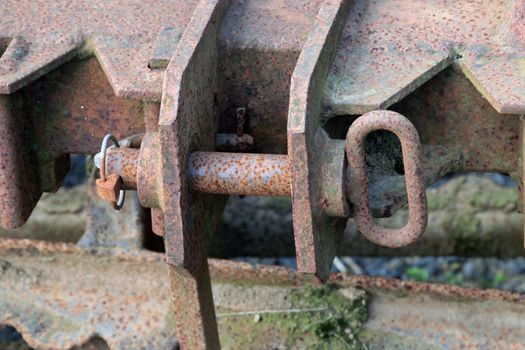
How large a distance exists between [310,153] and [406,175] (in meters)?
0.21

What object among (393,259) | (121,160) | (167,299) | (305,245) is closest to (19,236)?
(167,299)

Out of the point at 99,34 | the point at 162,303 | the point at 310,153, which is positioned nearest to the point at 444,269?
the point at 162,303

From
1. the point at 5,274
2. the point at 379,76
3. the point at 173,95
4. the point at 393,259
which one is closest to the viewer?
the point at 173,95

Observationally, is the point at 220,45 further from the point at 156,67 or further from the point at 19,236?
the point at 19,236

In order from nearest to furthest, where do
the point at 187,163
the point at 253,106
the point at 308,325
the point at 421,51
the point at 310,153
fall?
the point at 310,153, the point at 187,163, the point at 421,51, the point at 253,106, the point at 308,325

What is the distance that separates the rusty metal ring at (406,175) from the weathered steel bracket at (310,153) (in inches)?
2.0

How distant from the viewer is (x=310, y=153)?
2.03m

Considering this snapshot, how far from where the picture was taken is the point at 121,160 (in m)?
2.25

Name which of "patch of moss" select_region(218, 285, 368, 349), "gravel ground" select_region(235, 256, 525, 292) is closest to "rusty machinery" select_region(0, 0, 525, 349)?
"patch of moss" select_region(218, 285, 368, 349)

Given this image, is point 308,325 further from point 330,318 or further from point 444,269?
point 444,269

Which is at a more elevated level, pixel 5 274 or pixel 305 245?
pixel 305 245

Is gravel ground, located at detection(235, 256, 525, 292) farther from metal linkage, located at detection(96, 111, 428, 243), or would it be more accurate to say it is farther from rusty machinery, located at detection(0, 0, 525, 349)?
metal linkage, located at detection(96, 111, 428, 243)

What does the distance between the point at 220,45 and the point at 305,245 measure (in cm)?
58

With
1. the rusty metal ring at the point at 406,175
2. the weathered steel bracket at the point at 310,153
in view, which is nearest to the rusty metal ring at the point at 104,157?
the weathered steel bracket at the point at 310,153
